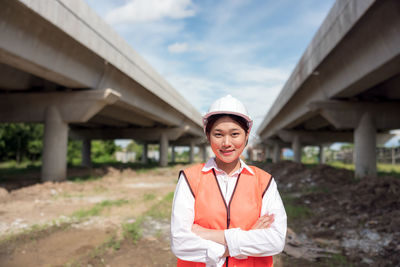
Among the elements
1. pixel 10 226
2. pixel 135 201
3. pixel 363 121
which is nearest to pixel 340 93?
pixel 363 121

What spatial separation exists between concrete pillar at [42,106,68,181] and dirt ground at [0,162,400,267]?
2.77m

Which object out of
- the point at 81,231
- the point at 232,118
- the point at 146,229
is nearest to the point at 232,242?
the point at 232,118

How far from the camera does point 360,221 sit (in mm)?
7062

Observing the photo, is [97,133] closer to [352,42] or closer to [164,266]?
[352,42]

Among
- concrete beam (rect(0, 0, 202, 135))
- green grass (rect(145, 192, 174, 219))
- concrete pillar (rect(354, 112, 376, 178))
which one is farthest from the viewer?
concrete pillar (rect(354, 112, 376, 178))

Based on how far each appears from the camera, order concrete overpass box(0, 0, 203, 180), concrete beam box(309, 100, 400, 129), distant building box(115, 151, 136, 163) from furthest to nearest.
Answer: distant building box(115, 151, 136, 163) → concrete beam box(309, 100, 400, 129) → concrete overpass box(0, 0, 203, 180)

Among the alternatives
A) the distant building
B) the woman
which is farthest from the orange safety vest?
the distant building

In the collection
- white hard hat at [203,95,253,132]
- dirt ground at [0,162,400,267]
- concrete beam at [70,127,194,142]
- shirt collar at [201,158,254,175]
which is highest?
concrete beam at [70,127,194,142]

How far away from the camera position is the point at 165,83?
880 inches

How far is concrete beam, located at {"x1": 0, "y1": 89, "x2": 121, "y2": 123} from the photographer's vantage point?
1362 cm

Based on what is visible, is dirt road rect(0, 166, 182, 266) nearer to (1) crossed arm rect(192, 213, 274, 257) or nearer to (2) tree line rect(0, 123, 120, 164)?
(1) crossed arm rect(192, 213, 274, 257)

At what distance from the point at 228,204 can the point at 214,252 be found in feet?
1.02

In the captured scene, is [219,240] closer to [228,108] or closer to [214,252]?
[214,252]

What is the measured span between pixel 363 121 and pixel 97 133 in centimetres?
2591
